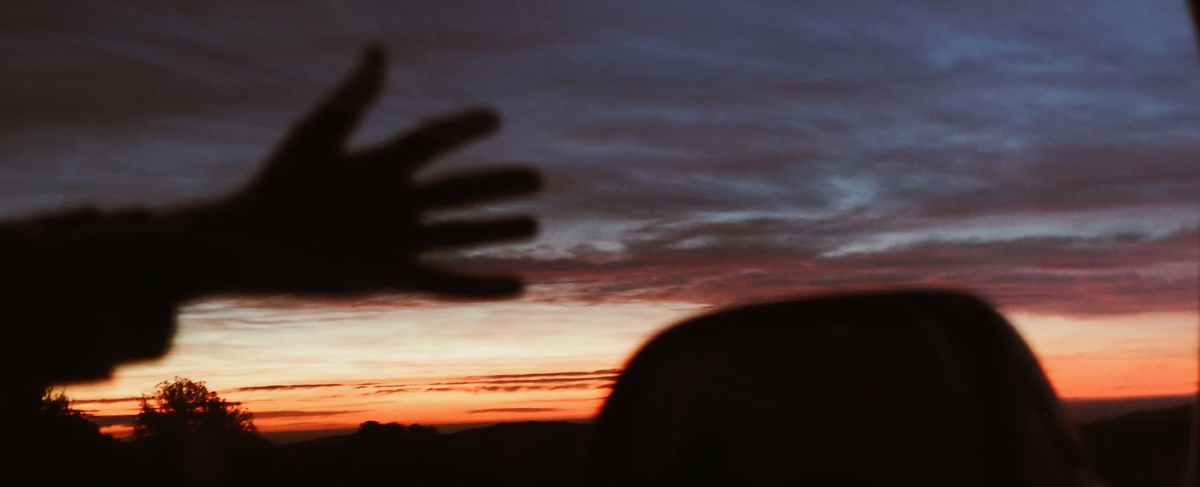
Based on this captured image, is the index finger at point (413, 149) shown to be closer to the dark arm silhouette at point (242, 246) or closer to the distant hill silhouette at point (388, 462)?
the dark arm silhouette at point (242, 246)

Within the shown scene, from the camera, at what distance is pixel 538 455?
19.1 feet

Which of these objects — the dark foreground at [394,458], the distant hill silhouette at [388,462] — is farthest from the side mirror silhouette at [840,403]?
the distant hill silhouette at [388,462]

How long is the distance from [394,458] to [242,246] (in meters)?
16.0

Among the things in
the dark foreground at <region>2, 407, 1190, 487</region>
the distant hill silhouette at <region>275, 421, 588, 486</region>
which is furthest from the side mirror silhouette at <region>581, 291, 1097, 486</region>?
the distant hill silhouette at <region>275, 421, 588, 486</region>

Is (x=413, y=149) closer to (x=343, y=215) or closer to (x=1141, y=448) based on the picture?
(x=343, y=215)

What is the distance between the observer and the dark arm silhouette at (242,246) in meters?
3.83

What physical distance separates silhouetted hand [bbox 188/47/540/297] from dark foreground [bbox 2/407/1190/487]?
3.13 feet

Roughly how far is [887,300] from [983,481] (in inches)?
24.7

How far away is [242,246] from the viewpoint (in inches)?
153

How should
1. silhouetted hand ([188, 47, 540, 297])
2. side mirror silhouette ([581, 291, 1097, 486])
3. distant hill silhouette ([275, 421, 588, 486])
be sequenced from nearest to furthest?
side mirror silhouette ([581, 291, 1097, 486]) → silhouetted hand ([188, 47, 540, 297]) → distant hill silhouette ([275, 421, 588, 486])

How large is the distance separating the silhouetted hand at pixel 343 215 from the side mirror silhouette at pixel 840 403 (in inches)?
38.6

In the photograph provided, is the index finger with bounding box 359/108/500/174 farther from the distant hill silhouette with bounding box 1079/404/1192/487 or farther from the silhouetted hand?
the distant hill silhouette with bounding box 1079/404/1192/487

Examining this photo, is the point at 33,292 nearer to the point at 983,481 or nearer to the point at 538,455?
the point at 538,455

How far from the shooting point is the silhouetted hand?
383 centimetres
